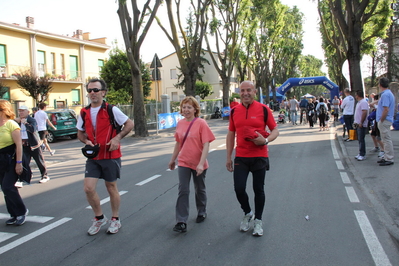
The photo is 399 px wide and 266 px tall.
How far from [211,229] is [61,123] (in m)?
15.0

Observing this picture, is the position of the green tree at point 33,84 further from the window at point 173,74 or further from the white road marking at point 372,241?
the window at point 173,74

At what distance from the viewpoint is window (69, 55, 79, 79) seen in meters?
34.5

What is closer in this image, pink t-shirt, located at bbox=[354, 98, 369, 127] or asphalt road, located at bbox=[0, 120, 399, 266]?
asphalt road, located at bbox=[0, 120, 399, 266]

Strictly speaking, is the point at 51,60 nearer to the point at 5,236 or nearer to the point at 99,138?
the point at 5,236

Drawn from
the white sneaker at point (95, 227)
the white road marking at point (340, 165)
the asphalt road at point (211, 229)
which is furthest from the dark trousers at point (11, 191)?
the white road marking at point (340, 165)

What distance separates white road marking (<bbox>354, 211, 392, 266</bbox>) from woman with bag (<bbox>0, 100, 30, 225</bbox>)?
14.3 ft

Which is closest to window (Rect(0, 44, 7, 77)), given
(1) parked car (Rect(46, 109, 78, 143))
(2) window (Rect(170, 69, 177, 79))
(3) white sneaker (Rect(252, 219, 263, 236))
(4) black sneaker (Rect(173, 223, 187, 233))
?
(1) parked car (Rect(46, 109, 78, 143))

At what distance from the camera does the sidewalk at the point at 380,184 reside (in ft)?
15.7

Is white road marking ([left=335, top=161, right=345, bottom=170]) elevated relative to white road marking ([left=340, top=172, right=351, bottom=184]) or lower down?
elevated

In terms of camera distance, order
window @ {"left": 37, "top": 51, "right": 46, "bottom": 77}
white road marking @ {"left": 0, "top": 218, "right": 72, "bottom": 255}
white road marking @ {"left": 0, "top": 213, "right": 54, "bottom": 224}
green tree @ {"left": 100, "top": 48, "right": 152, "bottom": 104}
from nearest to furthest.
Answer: white road marking @ {"left": 0, "top": 218, "right": 72, "bottom": 255}, white road marking @ {"left": 0, "top": 213, "right": 54, "bottom": 224}, window @ {"left": 37, "top": 51, "right": 46, "bottom": 77}, green tree @ {"left": 100, "top": 48, "right": 152, "bottom": 104}

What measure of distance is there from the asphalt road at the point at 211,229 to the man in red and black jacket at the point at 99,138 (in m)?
0.52

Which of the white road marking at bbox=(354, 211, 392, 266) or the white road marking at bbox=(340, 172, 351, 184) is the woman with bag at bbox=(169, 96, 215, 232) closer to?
the white road marking at bbox=(354, 211, 392, 266)

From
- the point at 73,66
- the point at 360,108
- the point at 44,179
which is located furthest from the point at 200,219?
the point at 73,66

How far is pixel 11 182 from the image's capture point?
4.84 m
